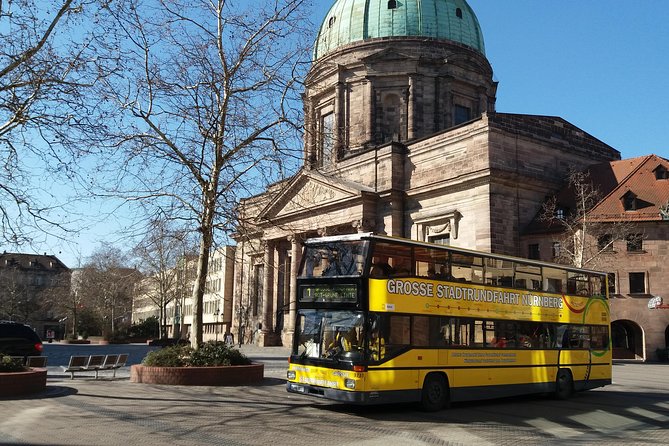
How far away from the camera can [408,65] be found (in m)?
49.9

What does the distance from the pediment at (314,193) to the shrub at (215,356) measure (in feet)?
71.9

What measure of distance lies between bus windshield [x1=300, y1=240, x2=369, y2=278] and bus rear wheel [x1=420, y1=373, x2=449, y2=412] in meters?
3.15

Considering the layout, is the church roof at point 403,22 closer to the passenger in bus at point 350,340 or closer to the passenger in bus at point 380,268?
the passenger in bus at point 380,268

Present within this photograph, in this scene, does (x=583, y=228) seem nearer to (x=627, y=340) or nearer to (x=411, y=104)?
(x=627, y=340)

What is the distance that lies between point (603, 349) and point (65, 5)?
58.9ft

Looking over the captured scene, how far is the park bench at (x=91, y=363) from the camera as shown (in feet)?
64.1

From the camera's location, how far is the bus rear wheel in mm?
14305

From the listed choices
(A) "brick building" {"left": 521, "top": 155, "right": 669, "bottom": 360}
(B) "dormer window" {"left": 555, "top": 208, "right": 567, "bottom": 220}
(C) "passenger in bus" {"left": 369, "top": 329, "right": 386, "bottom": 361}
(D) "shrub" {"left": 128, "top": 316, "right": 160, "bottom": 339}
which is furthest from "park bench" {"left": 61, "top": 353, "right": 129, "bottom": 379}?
(D) "shrub" {"left": 128, "top": 316, "right": 160, "bottom": 339}

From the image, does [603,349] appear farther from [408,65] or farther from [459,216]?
[408,65]

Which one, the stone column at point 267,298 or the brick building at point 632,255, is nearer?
the brick building at point 632,255

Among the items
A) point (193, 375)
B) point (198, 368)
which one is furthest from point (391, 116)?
point (193, 375)

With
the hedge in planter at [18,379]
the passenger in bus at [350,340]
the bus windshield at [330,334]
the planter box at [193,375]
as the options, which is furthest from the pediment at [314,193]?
the passenger in bus at [350,340]

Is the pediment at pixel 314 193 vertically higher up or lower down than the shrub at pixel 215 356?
higher up

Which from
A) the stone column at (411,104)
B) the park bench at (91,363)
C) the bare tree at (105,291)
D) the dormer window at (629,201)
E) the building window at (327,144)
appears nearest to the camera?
the park bench at (91,363)
